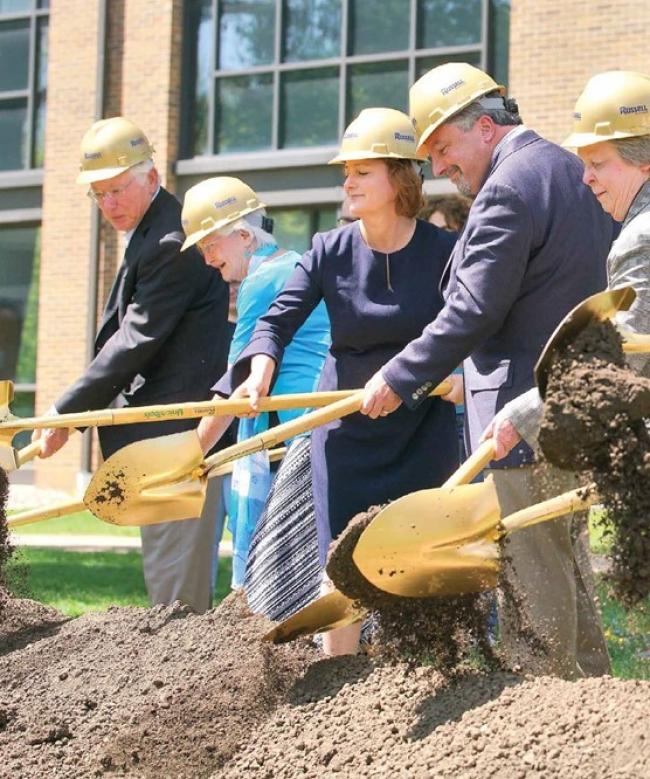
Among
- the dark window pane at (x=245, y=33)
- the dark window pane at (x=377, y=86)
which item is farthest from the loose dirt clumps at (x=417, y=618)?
the dark window pane at (x=245, y=33)

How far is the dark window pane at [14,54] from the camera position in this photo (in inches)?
786

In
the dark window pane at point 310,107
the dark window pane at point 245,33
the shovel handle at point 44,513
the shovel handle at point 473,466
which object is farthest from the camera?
the dark window pane at point 245,33

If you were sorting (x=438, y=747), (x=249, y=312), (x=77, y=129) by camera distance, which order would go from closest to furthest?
1. (x=438, y=747)
2. (x=249, y=312)
3. (x=77, y=129)

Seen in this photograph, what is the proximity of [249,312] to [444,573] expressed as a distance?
6.89ft

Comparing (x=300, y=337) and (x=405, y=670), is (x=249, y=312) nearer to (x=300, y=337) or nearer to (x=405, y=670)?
(x=300, y=337)

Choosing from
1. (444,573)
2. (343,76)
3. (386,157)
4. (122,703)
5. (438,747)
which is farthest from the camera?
(343,76)

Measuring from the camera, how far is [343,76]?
57.3 feet

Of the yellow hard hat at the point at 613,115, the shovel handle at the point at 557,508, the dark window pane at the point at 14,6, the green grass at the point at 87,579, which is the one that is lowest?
the green grass at the point at 87,579

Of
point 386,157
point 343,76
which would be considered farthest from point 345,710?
point 343,76

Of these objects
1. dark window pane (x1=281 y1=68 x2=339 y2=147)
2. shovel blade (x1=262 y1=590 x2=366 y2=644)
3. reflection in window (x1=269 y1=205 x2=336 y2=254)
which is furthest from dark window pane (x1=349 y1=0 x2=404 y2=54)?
shovel blade (x1=262 y1=590 x2=366 y2=644)

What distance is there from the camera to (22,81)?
65.4 feet

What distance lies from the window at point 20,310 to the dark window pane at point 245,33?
3620mm

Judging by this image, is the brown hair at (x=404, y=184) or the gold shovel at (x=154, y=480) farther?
the brown hair at (x=404, y=184)

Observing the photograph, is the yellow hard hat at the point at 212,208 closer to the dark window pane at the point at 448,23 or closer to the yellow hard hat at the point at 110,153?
the yellow hard hat at the point at 110,153
